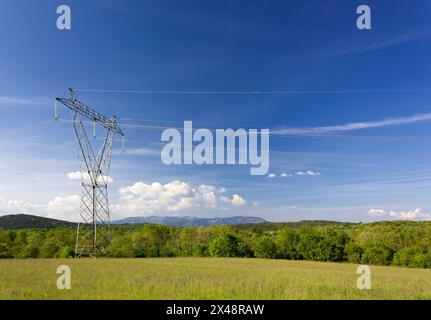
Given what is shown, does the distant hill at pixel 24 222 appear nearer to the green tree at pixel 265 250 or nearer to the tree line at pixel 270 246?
the tree line at pixel 270 246

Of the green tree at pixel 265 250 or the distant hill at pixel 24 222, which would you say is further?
the distant hill at pixel 24 222

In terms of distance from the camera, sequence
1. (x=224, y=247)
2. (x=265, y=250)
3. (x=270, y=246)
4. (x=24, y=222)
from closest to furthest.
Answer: (x=265, y=250) → (x=270, y=246) → (x=224, y=247) → (x=24, y=222)

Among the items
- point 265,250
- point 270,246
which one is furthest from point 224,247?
point 270,246

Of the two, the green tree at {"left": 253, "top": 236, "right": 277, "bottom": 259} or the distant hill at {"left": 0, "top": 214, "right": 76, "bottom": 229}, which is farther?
the distant hill at {"left": 0, "top": 214, "right": 76, "bottom": 229}

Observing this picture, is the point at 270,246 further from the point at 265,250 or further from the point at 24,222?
the point at 24,222

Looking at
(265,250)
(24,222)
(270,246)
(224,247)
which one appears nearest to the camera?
(265,250)

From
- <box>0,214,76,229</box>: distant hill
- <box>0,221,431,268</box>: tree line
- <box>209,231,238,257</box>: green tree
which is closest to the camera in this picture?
<box>0,221,431,268</box>: tree line

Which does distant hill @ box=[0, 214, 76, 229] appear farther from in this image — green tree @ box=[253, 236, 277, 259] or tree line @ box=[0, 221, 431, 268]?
green tree @ box=[253, 236, 277, 259]

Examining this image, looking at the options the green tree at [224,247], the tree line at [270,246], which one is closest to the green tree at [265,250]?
the tree line at [270,246]

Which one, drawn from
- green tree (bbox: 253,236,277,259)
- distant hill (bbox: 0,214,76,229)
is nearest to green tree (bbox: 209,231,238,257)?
green tree (bbox: 253,236,277,259)

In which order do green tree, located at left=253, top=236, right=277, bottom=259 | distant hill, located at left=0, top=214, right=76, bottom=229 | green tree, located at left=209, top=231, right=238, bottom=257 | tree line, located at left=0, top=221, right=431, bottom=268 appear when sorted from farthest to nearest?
distant hill, located at left=0, top=214, right=76, bottom=229 → green tree, located at left=209, top=231, right=238, bottom=257 → green tree, located at left=253, top=236, right=277, bottom=259 → tree line, located at left=0, top=221, right=431, bottom=268

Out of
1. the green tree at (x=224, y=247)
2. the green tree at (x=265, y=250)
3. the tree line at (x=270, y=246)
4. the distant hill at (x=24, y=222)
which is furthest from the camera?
the distant hill at (x=24, y=222)

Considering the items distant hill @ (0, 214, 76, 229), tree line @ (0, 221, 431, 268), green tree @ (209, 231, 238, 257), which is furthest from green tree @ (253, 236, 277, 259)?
distant hill @ (0, 214, 76, 229)
